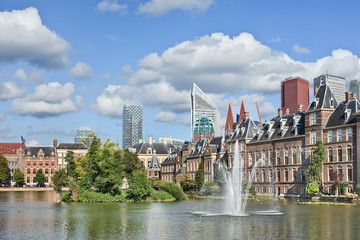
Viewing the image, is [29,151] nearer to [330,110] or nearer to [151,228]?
[330,110]

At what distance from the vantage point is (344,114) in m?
73.4

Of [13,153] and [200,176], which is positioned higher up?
[13,153]

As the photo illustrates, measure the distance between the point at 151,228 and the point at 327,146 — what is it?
45.9 metres

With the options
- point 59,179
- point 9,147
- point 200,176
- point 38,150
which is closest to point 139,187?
point 200,176

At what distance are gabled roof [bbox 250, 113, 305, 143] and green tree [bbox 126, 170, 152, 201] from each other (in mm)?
28534

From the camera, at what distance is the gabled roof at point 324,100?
250 ft

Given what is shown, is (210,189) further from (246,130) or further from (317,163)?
(317,163)

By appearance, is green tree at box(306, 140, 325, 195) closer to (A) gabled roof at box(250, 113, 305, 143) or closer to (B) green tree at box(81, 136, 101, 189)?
(A) gabled roof at box(250, 113, 305, 143)

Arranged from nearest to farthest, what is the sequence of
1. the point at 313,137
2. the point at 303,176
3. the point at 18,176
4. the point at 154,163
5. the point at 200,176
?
1. the point at 313,137
2. the point at 303,176
3. the point at 200,176
4. the point at 154,163
5. the point at 18,176

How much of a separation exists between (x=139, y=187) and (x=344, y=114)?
34.1 m

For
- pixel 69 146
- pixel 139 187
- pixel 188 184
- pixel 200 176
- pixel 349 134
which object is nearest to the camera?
pixel 349 134

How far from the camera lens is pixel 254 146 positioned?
9481 centimetres

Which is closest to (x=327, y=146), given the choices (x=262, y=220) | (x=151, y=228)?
(x=262, y=220)

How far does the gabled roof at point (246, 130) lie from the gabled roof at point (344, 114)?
23963mm
